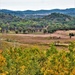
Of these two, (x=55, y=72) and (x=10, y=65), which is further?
(x=10, y=65)

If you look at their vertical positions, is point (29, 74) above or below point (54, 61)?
below

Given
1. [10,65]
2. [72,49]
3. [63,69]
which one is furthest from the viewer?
[72,49]

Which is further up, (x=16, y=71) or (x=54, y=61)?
(x=54, y=61)

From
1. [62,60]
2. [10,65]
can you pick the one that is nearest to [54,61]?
[62,60]

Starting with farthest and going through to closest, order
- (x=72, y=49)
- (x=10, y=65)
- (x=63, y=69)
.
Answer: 1. (x=72, y=49)
2. (x=10, y=65)
3. (x=63, y=69)

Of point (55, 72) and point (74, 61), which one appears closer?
point (55, 72)

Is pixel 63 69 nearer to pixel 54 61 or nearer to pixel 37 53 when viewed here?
pixel 54 61

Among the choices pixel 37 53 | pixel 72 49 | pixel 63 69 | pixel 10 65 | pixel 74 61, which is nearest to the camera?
pixel 63 69

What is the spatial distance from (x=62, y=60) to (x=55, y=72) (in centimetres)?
291

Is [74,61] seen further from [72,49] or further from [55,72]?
[72,49]

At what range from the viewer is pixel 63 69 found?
192 feet

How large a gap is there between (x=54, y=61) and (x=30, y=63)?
12.3 m

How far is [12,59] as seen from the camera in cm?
7181

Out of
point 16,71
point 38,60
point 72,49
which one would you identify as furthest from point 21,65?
point 72,49
